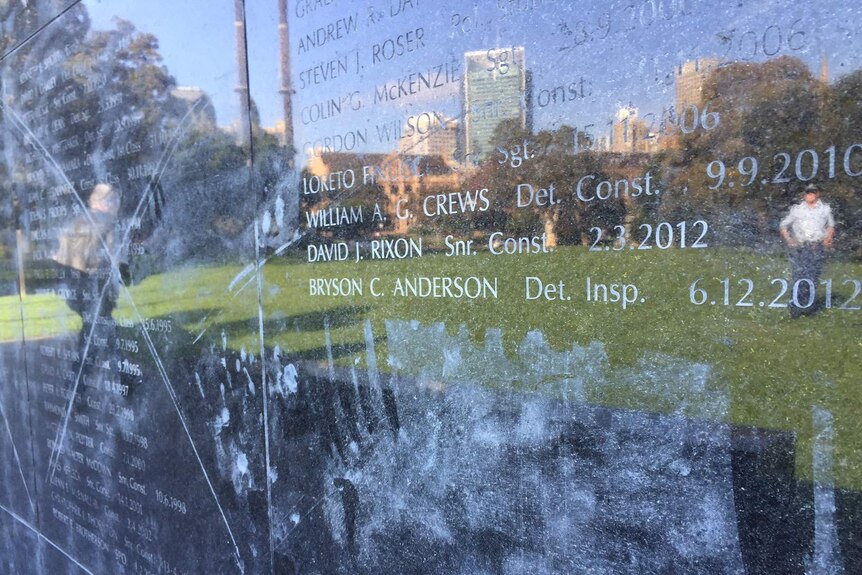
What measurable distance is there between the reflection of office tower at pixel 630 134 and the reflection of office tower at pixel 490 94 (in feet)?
0.87

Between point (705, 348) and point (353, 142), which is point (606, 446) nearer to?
point (705, 348)

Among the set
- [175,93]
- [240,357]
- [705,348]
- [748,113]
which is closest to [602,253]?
[705,348]

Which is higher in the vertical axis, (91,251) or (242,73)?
(242,73)

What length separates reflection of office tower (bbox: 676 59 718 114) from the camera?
4.62 ft

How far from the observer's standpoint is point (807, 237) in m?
1.29

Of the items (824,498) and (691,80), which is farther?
(691,80)

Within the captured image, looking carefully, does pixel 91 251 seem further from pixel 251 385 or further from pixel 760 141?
pixel 760 141

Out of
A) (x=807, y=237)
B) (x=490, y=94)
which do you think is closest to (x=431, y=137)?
(x=490, y=94)

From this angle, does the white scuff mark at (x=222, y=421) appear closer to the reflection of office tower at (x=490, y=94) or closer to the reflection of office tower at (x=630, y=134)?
the reflection of office tower at (x=490, y=94)

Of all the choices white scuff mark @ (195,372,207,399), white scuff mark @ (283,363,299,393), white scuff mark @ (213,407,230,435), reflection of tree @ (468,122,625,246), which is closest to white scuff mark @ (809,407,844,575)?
reflection of tree @ (468,122,625,246)

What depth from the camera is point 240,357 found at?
2.60 metres

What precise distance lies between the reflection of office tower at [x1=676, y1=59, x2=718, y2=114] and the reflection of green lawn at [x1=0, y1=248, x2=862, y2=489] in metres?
0.33

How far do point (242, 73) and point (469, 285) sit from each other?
1409 millimetres

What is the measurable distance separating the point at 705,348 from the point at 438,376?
0.78m
